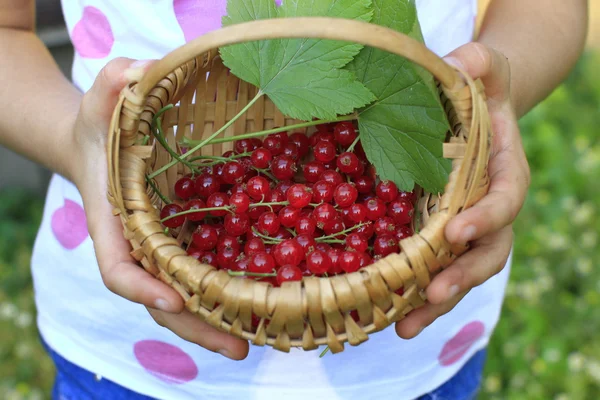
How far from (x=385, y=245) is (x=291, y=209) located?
0.11m

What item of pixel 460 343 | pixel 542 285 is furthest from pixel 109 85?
pixel 542 285

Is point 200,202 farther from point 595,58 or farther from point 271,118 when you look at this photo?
point 595,58

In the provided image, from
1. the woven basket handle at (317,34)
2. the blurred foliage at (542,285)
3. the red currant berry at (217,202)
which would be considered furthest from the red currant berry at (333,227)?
the blurred foliage at (542,285)

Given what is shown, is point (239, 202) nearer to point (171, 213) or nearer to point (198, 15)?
point (171, 213)

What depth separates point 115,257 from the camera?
57 cm

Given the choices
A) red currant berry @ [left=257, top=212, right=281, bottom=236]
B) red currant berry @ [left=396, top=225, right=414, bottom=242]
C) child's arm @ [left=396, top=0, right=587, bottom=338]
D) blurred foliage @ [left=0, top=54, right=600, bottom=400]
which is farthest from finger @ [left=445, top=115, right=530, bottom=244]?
blurred foliage @ [left=0, top=54, right=600, bottom=400]

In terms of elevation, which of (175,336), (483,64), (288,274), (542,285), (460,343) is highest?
(483,64)

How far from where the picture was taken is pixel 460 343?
0.74 m

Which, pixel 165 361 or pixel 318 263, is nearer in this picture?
pixel 318 263

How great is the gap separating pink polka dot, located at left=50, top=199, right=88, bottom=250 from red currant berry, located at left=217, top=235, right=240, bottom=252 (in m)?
0.17

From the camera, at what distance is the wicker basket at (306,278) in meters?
0.47

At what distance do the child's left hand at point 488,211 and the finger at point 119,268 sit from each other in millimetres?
204

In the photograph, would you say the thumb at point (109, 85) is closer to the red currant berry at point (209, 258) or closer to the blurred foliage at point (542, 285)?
the red currant berry at point (209, 258)

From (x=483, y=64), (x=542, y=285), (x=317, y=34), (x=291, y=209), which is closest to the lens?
(x=317, y=34)
